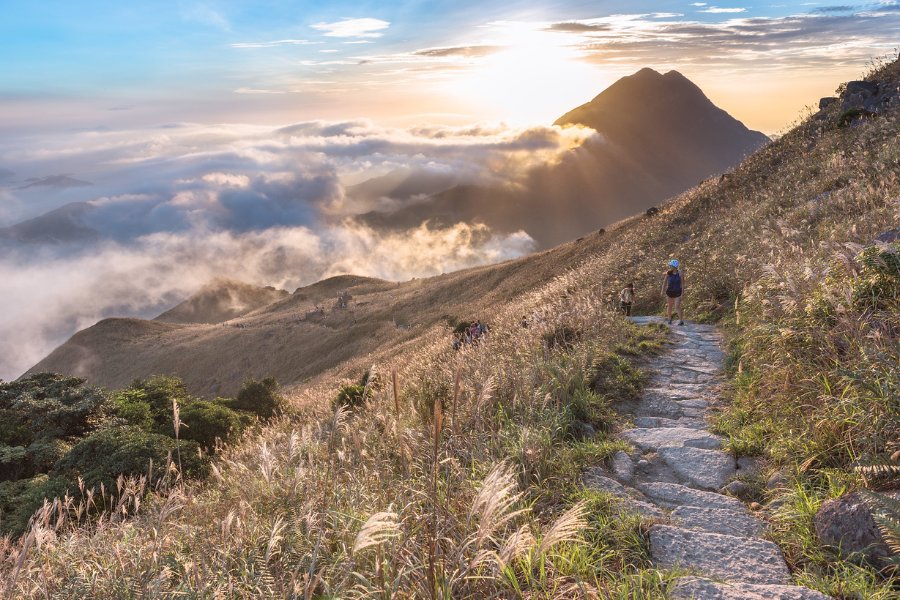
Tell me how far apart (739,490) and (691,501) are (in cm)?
54

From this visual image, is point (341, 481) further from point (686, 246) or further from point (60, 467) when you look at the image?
point (686, 246)

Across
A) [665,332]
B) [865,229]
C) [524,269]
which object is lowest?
[524,269]

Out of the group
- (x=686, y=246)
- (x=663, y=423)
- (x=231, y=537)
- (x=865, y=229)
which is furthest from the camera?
A: (x=686, y=246)

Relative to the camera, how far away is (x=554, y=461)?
4812 mm

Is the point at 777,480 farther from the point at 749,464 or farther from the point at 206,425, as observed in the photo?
the point at 206,425

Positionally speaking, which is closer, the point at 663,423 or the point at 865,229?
the point at 663,423

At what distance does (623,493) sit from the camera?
452 centimetres

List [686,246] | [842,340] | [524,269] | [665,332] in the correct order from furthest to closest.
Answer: [524,269] → [686,246] → [665,332] → [842,340]

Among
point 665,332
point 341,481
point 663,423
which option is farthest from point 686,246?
point 341,481

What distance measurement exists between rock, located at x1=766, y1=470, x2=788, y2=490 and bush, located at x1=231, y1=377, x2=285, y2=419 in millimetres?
18980

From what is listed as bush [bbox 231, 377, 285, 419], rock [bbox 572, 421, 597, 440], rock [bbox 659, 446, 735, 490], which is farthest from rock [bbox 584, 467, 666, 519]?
bush [bbox 231, 377, 285, 419]

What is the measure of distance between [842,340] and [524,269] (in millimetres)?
49143

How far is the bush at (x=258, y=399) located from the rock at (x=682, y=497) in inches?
723

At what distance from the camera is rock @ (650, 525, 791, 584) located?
3424 mm
